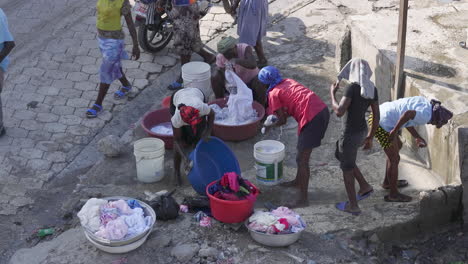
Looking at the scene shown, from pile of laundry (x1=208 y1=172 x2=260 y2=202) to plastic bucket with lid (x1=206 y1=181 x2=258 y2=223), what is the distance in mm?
71

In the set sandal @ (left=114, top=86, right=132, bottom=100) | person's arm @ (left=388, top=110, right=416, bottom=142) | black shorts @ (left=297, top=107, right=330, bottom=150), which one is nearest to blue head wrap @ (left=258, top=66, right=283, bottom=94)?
black shorts @ (left=297, top=107, right=330, bottom=150)

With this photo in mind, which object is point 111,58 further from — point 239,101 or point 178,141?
point 178,141

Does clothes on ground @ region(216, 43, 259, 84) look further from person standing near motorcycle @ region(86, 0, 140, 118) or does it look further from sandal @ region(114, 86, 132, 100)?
sandal @ region(114, 86, 132, 100)

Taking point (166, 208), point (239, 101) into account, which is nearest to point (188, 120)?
point (166, 208)

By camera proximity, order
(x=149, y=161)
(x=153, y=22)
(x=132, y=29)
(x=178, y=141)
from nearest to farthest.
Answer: (x=178, y=141), (x=149, y=161), (x=132, y=29), (x=153, y=22)

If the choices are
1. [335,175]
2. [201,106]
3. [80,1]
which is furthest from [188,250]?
[80,1]

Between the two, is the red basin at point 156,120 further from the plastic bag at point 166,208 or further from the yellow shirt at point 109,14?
the plastic bag at point 166,208

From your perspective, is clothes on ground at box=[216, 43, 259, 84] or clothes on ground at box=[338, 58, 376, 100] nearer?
clothes on ground at box=[338, 58, 376, 100]

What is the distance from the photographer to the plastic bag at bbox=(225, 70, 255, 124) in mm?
7930

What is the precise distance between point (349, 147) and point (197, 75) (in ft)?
9.01

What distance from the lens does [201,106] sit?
6738 mm

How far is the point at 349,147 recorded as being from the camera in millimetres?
6398

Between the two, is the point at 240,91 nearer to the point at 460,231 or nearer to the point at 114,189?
the point at 114,189

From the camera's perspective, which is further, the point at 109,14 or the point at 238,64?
the point at 109,14
